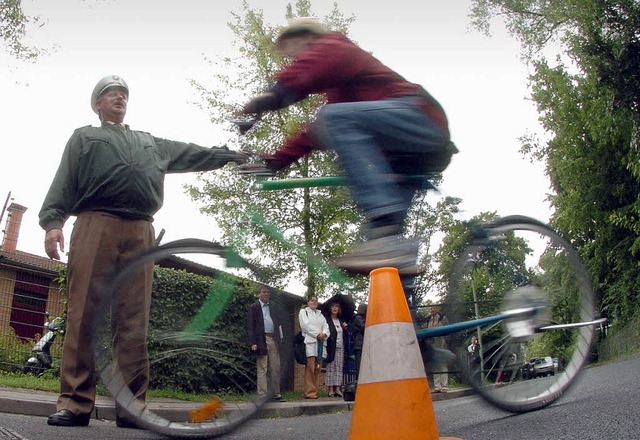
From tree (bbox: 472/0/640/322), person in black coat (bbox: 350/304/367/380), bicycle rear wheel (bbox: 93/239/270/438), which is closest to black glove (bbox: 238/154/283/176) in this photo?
bicycle rear wheel (bbox: 93/239/270/438)

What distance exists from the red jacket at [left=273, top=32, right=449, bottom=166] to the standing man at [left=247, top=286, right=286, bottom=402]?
113cm

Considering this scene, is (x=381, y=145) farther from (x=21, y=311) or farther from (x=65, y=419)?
(x=21, y=311)

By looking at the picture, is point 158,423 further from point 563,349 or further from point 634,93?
point 634,93

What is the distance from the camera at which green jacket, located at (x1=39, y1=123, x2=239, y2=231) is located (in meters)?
3.89

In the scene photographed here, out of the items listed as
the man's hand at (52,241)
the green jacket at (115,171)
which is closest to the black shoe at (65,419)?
the man's hand at (52,241)

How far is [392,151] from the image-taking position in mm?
3027

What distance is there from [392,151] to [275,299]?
1.05 meters

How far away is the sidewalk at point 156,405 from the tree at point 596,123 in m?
12.4

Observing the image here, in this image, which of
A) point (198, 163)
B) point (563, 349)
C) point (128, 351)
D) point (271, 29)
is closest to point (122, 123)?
point (198, 163)

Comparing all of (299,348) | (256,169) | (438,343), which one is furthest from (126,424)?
(438,343)

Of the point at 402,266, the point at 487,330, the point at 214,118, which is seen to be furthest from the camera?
the point at 214,118

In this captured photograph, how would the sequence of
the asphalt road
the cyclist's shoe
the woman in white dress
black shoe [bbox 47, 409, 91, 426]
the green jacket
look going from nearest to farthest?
the cyclist's shoe → the asphalt road → black shoe [bbox 47, 409, 91, 426] → the green jacket → the woman in white dress

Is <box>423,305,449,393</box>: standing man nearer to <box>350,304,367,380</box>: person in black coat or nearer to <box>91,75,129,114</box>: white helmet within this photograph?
<box>350,304,367,380</box>: person in black coat

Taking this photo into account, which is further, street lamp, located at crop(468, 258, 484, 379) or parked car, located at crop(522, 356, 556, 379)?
parked car, located at crop(522, 356, 556, 379)
